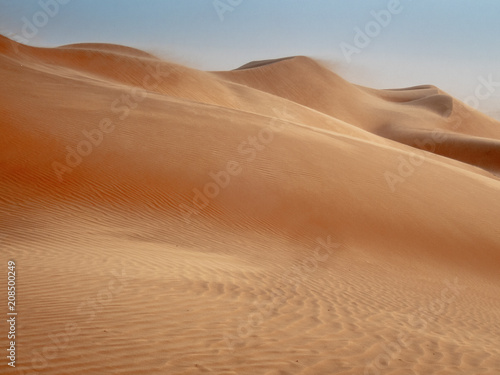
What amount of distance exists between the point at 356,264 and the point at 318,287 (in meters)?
2.32

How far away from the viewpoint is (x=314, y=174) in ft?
43.1

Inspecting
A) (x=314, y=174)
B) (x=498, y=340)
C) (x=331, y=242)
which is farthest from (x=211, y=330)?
(x=314, y=174)

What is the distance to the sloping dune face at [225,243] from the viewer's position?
15.6 ft

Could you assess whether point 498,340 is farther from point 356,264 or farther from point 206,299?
point 206,299
